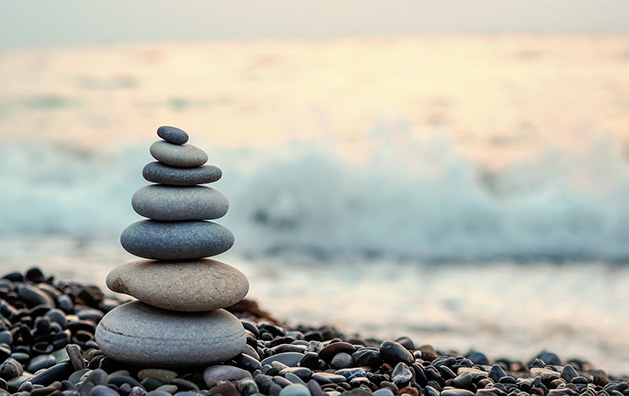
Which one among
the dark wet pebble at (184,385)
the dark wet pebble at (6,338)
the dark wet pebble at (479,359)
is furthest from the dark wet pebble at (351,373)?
the dark wet pebble at (6,338)

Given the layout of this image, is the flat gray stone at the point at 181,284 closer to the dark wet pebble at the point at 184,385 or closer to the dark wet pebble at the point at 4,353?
the dark wet pebble at the point at 184,385

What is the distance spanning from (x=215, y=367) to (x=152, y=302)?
24.9 inches

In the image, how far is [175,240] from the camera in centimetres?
448

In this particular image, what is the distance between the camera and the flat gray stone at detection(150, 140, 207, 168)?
454cm

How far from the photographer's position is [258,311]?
7.64 metres

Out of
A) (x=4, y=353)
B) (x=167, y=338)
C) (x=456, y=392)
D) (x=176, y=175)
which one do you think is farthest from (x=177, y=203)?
(x=4, y=353)

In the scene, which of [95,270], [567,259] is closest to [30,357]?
[95,270]

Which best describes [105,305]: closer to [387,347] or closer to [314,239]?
[387,347]

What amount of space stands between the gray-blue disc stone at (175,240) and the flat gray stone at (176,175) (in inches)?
11.6

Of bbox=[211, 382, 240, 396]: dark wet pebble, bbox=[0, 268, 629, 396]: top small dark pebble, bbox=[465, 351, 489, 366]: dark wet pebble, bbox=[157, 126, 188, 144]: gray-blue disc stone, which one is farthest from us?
bbox=[465, 351, 489, 366]: dark wet pebble

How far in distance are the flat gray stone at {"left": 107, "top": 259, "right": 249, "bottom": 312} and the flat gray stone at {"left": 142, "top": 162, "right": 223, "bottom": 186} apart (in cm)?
59

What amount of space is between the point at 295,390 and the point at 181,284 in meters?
1.10

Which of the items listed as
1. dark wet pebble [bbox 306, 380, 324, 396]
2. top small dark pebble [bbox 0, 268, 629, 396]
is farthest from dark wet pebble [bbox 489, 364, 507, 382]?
dark wet pebble [bbox 306, 380, 324, 396]

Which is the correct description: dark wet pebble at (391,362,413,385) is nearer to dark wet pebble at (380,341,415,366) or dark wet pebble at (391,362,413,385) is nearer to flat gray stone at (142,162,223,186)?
dark wet pebble at (380,341,415,366)
